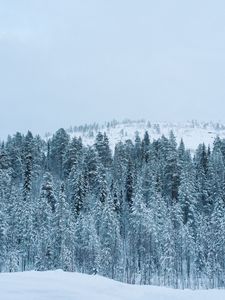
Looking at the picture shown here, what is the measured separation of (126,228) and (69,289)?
6272 centimetres

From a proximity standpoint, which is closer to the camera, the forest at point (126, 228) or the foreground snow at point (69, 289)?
the foreground snow at point (69, 289)

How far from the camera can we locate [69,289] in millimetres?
15891

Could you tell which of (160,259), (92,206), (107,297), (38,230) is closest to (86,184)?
(92,206)

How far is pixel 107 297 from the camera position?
16.2 meters

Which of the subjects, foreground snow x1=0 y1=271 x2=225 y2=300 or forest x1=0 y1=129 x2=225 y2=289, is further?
forest x1=0 y1=129 x2=225 y2=289

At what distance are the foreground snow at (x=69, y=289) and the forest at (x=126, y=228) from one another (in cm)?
4030

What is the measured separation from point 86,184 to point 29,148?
2370cm

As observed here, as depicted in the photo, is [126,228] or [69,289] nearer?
[69,289]

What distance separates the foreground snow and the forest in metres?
40.3

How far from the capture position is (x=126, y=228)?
7775cm

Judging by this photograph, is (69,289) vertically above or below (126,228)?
below

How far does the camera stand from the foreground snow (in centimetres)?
1442

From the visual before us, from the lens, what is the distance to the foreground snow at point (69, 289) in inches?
568

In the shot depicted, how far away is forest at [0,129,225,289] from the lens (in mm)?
61963
